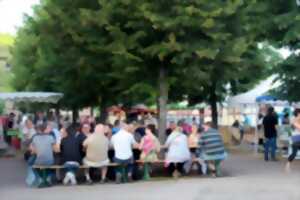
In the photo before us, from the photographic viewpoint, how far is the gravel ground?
13898mm

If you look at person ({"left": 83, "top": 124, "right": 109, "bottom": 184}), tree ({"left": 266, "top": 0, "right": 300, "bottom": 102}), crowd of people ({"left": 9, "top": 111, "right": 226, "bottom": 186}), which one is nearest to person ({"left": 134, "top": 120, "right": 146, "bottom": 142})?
crowd of people ({"left": 9, "top": 111, "right": 226, "bottom": 186})

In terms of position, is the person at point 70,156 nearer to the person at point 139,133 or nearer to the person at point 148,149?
the person at point 148,149

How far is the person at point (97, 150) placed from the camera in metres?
16.5

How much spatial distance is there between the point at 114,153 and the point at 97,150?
0.81m

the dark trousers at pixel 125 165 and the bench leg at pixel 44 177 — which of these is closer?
the bench leg at pixel 44 177

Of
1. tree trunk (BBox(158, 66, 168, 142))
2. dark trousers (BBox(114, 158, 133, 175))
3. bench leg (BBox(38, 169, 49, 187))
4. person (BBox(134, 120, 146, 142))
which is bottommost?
bench leg (BBox(38, 169, 49, 187))

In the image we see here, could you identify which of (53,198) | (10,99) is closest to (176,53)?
(53,198)

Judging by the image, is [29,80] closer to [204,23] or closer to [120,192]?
[204,23]

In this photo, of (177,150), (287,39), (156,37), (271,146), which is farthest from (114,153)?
(287,39)

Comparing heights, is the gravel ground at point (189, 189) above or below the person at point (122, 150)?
below

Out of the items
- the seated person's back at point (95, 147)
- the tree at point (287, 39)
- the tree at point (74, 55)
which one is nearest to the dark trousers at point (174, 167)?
the seated person's back at point (95, 147)

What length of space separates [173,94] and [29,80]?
20827 millimetres

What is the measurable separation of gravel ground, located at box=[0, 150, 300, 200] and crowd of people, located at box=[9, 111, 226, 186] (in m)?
0.51

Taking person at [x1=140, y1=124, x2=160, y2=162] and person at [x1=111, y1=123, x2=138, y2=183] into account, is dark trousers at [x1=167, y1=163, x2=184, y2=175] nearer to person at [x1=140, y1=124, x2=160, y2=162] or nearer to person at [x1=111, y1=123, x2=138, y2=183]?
person at [x1=140, y1=124, x2=160, y2=162]
